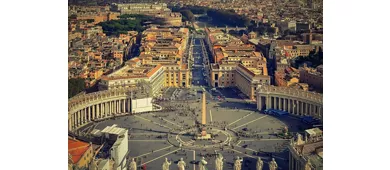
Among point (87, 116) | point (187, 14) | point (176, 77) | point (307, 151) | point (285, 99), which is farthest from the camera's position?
point (187, 14)

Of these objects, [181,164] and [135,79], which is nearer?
[181,164]

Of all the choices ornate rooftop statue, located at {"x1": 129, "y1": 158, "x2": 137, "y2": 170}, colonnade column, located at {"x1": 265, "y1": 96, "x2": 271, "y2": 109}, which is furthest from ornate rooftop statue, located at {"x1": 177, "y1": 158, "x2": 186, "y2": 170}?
colonnade column, located at {"x1": 265, "y1": 96, "x2": 271, "y2": 109}

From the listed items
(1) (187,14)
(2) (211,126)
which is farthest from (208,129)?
(1) (187,14)

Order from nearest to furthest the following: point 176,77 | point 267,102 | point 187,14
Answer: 1. point 267,102
2. point 176,77
3. point 187,14

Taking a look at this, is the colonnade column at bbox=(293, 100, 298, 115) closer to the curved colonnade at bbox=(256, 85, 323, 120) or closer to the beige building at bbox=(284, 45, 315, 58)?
the curved colonnade at bbox=(256, 85, 323, 120)

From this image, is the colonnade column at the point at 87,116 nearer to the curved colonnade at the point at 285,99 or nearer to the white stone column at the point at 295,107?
the curved colonnade at the point at 285,99

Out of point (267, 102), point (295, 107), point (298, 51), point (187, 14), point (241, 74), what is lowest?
point (295, 107)

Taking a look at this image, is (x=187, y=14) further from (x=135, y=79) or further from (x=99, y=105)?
(x=99, y=105)
